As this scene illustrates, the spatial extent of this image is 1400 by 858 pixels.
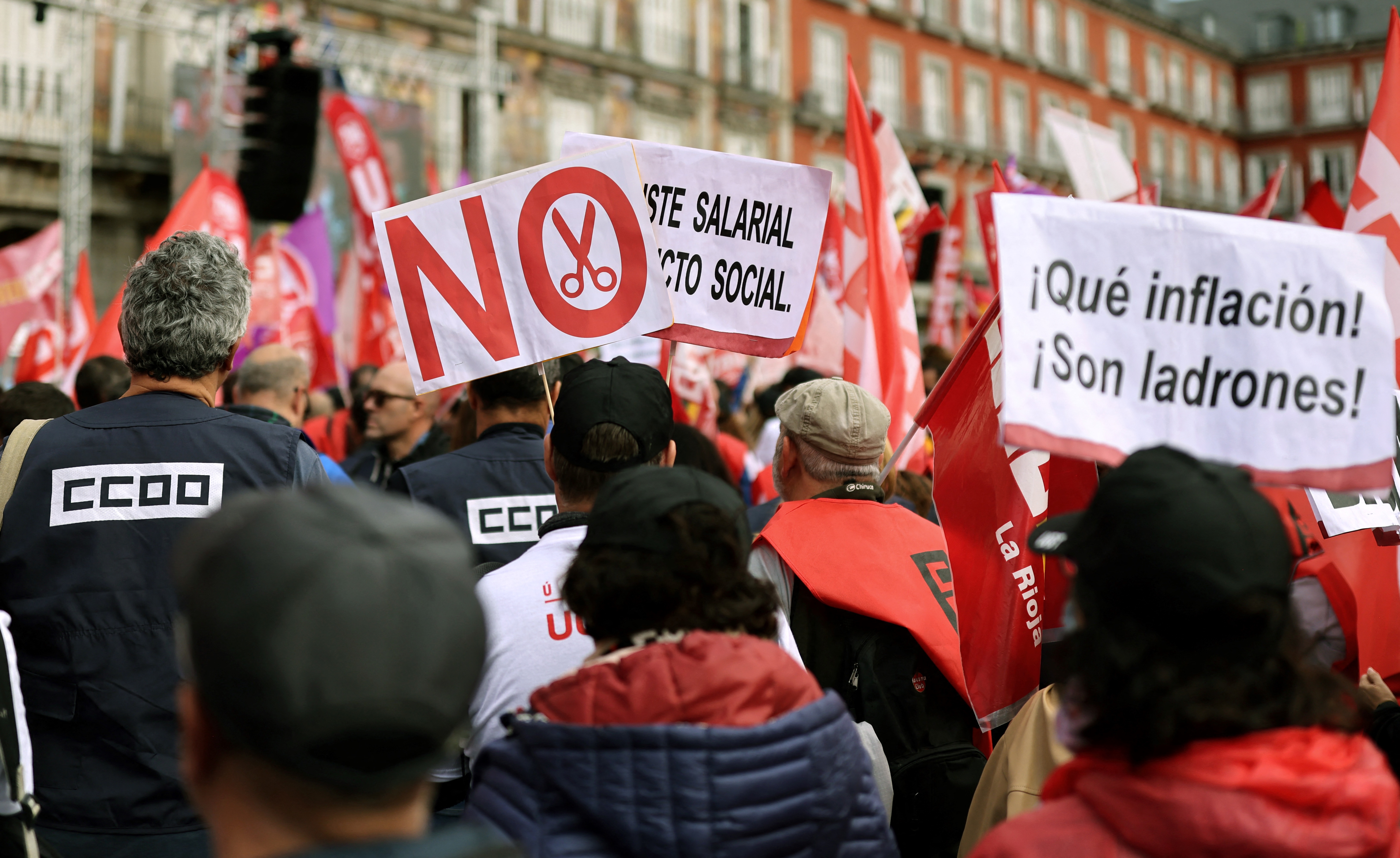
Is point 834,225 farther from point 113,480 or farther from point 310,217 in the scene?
point 113,480

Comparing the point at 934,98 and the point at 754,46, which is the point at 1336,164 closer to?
the point at 934,98

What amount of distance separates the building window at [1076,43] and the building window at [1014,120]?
3050mm

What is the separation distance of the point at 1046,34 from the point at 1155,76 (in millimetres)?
7231

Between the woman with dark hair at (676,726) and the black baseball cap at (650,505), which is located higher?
the black baseball cap at (650,505)

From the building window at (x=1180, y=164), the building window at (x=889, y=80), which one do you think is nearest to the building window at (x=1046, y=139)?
the building window at (x=889, y=80)

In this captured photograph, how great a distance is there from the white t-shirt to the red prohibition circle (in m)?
1.34

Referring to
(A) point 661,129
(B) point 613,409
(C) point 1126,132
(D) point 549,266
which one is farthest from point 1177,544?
(C) point 1126,132

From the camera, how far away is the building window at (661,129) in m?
26.1

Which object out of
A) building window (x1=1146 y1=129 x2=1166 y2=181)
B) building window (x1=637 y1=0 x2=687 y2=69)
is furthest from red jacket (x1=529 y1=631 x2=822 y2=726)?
building window (x1=1146 y1=129 x2=1166 y2=181)

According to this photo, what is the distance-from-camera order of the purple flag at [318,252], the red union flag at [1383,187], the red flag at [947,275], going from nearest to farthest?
the red union flag at [1383,187]
the red flag at [947,275]
the purple flag at [318,252]

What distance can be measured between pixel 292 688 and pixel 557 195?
9.02 ft

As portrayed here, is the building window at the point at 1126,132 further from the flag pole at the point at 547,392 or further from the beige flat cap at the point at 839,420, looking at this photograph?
the beige flat cap at the point at 839,420

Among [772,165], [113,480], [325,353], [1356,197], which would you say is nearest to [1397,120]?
[1356,197]

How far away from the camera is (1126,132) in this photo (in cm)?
4231
